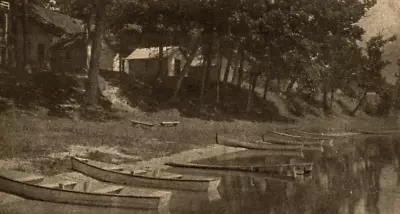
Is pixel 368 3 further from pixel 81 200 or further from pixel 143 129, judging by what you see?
pixel 81 200

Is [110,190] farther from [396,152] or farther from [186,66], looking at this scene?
[186,66]

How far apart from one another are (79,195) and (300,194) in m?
7.28

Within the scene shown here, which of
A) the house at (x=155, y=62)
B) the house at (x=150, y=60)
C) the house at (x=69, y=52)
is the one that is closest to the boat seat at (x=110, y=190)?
the house at (x=69, y=52)

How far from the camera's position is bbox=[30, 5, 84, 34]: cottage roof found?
38081 mm

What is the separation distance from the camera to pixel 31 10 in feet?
118

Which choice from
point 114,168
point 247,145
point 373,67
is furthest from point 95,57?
point 373,67

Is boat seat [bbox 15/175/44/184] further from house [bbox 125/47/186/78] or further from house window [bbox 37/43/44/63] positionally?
house [bbox 125/47/186/78]

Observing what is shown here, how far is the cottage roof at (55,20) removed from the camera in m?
38.1

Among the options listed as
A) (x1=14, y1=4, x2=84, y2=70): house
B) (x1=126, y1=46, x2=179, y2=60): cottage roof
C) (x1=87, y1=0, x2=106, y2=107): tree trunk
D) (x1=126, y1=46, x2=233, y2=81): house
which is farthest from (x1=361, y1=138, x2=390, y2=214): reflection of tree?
(x1=14, y1=4, x2=84, y2=70): house

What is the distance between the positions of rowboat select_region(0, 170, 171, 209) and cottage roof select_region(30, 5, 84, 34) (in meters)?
24.9

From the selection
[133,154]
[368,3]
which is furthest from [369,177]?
[368,3]

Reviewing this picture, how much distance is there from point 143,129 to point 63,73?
27.7 feet

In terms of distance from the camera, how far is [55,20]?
41.1 meters

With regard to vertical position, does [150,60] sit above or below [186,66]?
above
